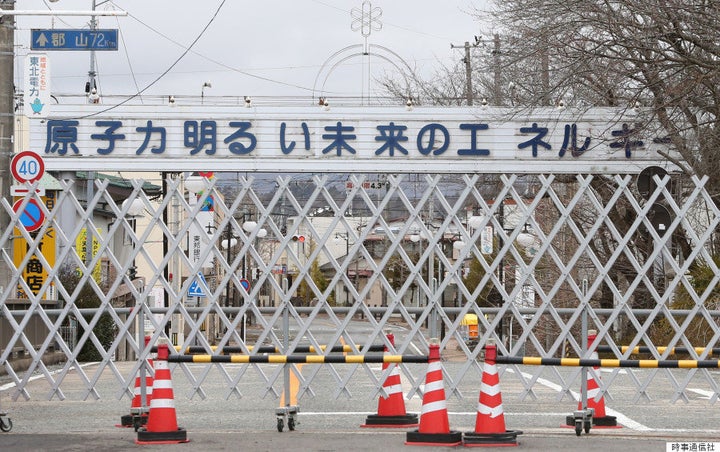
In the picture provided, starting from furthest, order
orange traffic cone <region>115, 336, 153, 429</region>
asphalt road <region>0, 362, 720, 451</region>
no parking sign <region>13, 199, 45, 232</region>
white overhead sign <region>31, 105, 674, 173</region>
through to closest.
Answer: white overhead sign <region>31, 105, 674, 173</region>, no parking sign <region>13, 199, 45, 232</region>, orange traffic cone <region>115, 336, 153, 429</region>, asphalt road <region>0, 362, 720, 451</region>

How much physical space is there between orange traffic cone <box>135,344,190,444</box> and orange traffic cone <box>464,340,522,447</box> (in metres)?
2.30

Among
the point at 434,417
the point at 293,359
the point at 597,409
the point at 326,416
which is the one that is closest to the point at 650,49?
the point at 597,409

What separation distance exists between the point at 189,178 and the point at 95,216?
27.9m

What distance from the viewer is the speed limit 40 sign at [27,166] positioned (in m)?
18.5

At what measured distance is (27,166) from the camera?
18.6m

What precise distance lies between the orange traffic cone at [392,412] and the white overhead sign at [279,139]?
10883 mm

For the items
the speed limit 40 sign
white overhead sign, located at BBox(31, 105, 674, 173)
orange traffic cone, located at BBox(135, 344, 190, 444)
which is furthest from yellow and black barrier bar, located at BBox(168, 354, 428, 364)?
white overhead sign, located at BBox(31, 105, 674, 173)

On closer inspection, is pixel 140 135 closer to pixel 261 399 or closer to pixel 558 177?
pixel 261 399

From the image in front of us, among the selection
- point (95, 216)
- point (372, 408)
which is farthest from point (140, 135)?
point (95, 216)

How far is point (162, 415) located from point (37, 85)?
Answer: 15.8 m

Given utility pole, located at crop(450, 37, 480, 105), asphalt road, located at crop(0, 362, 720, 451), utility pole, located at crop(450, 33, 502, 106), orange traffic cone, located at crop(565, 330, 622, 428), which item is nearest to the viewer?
asphalt road, located at crop(0, 362, 720, 451)

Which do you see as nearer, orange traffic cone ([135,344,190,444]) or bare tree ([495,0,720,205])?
orange traffic cone ([135,344,190,444])

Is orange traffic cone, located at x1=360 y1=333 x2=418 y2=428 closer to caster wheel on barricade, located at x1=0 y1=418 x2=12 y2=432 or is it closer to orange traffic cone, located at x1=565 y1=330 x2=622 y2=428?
orange traffic cone, located at x1=565 y1=330 x2=622 y2=428

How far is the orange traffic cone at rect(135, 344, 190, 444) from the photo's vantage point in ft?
32.6
